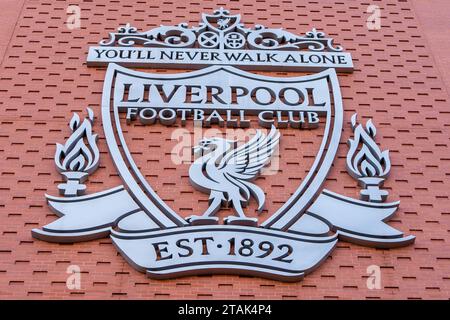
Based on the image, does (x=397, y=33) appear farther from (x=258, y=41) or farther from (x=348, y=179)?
(x=348, y=179)

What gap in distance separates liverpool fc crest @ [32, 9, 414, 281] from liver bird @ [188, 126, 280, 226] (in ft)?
0.05

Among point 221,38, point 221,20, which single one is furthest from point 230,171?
point 221,20

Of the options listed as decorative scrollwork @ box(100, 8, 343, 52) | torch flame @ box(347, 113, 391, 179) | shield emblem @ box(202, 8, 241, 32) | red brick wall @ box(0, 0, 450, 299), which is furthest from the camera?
shield emblem @ box(202, 8, 241, 32)

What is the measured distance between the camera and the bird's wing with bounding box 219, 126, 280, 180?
9328 mm

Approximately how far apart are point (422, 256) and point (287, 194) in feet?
5.54

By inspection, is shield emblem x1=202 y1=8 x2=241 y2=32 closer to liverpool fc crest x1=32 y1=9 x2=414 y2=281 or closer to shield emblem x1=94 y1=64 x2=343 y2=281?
liverpool fc crest x1=32 y1=9 x2=414 y2=281

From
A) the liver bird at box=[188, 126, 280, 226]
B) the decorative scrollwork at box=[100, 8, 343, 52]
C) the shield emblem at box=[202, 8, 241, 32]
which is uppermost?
the shield emblem at box=[202, 8, 241, 32]

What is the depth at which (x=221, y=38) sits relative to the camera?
37.0 ft

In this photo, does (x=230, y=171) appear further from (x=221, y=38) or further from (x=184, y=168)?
(x=221, y=38)

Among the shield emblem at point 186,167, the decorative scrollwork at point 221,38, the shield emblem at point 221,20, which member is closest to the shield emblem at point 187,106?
the shield emblem at point 186,167

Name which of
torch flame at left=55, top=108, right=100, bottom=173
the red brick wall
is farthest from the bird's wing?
torch flame at left=55, top=108, right=100, bottom=173

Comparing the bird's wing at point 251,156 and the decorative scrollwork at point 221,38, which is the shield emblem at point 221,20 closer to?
the decorative scrollwork at point 221,38

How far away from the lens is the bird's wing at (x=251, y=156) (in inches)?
367

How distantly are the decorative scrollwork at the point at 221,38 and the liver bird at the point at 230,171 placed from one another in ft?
6.23
